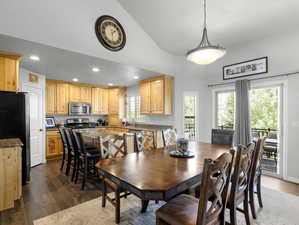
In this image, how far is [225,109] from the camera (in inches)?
172

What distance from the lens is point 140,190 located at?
1.13 meters

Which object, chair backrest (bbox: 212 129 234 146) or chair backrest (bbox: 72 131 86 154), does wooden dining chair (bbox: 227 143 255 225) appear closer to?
chair backrest (bbox: 212 129 234 146)

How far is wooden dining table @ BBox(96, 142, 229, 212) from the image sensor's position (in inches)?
45.1

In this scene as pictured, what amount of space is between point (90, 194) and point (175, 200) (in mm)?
1789

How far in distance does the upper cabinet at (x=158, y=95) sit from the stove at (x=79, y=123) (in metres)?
2.42

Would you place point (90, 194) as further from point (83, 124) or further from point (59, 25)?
point (83, 124)

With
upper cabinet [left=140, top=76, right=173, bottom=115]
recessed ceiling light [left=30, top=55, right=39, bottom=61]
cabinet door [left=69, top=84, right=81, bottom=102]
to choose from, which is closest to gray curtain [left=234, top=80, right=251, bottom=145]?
upper cabinet [left=140, top=76, right=173, bottom=115]

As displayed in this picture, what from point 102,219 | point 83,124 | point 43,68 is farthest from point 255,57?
point 83,124

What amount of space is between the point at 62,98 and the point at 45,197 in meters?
3.54

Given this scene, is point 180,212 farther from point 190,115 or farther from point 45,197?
point 190,115

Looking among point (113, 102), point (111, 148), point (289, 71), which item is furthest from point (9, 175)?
point (289, 71)

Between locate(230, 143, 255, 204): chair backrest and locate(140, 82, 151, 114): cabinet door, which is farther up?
locate(140, 82, 151, 114): cabinet door

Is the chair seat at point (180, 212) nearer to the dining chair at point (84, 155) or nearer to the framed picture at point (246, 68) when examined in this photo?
the dining chair at point (84, 155)

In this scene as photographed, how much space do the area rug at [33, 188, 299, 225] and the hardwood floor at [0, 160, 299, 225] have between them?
193 millimetres
